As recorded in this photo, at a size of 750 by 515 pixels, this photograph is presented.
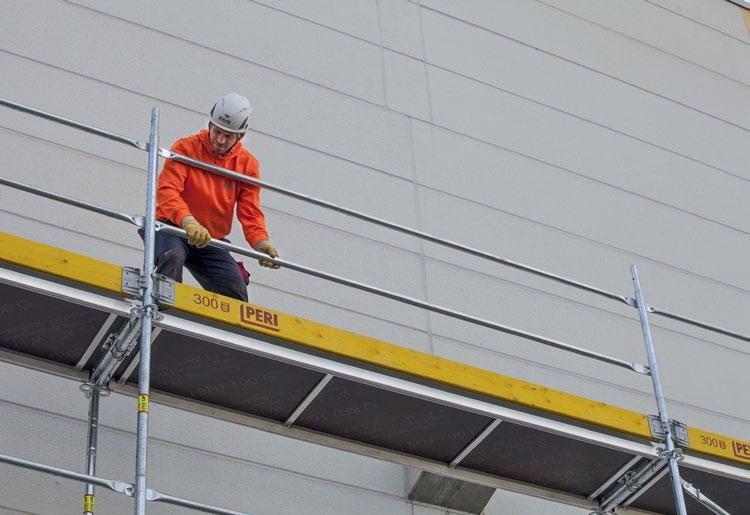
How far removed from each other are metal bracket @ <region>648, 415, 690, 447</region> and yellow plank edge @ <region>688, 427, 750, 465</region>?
0.06 m

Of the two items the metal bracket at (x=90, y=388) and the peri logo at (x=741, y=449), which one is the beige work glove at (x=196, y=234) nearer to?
the metal bracket at (x=90, y=388)

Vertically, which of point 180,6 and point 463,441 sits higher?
point 180,6

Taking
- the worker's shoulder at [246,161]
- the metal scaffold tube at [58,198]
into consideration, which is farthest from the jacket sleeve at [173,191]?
the metal scaffold tube at [58,198]

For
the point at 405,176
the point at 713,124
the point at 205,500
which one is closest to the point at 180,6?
the point at 405,176

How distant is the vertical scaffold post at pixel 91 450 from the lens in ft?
22.6

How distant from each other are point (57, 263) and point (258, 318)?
3.67ft

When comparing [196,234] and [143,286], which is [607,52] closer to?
[196,234]

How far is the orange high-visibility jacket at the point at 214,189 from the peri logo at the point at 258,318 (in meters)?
1.10

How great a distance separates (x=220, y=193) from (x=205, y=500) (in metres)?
1.96

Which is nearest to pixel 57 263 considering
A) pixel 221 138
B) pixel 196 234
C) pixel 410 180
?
pixel 196 234

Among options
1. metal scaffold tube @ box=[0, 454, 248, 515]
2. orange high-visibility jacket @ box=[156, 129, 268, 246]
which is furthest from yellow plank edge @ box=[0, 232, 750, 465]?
orange high-visibility jacket @ box=[156, 129, 268, 246]

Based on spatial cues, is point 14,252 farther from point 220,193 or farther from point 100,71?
point 100,71

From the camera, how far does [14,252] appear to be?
21.2 feet

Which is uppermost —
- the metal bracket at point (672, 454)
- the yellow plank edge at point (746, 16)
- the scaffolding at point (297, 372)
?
the yellow plank edge at point (746, 16)
